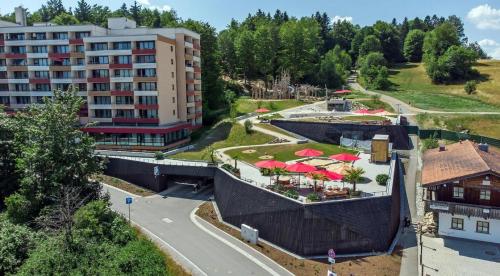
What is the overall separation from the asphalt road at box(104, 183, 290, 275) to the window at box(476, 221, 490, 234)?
17.3 meters

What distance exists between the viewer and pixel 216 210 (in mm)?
39562

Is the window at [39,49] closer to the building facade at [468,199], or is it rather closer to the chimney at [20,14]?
the chimney at [20,14]

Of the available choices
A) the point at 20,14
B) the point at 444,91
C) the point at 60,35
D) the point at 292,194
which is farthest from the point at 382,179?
the point at 444,91

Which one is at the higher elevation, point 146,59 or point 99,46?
point 99,46

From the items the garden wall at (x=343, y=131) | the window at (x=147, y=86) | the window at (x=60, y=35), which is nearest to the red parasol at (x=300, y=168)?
Result: the garden wall at (x=343, y=131)

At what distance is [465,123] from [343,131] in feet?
69.4

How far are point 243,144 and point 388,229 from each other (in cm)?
2833

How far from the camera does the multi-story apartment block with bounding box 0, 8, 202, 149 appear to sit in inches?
Answer: 2308

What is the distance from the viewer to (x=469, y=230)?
3297cm

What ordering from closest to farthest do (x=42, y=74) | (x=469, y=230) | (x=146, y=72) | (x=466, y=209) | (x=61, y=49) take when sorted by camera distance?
(x=466, y=209)
(x=469, y=230)
(x=146, y=72)
(x=61, y=49)
(x=42, y=74)

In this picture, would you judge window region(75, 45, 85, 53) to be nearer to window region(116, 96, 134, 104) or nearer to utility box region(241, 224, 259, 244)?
window region(116, 96, 134, 104)

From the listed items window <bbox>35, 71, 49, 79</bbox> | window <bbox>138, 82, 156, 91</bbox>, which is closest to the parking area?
window <bbox>138, 82, 156, 91</bbox>

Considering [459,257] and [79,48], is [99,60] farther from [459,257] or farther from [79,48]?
[459,257]

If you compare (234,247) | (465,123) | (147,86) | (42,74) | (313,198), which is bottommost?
(234,247)
